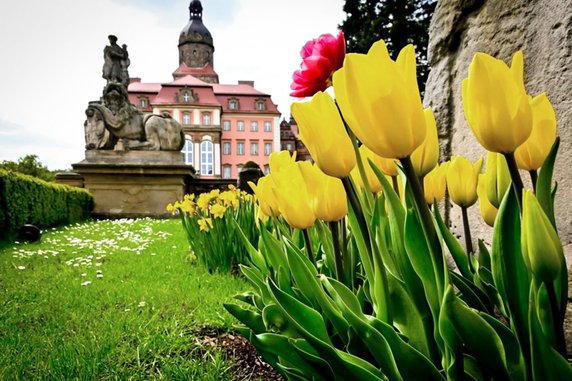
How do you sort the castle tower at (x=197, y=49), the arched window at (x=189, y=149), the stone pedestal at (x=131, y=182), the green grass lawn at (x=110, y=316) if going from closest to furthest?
1. the green grass lawn at (x=110, y=316)
2. the stone pedestal at (x=131, y=182)
3. the arched window at (x=189, y=149)
4. the castle tower at (x=197, y=49)

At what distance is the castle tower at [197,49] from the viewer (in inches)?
2094

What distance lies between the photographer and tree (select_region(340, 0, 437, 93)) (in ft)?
49.2

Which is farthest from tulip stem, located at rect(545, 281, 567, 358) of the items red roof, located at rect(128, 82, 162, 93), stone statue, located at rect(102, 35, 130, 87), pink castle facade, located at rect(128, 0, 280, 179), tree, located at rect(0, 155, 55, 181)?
red roof, located at rect(128, 82, 162, 93)

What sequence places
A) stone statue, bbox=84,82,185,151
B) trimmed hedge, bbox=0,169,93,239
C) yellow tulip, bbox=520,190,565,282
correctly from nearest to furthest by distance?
yellow tulip, bbox=520,190,565,282 → trimmed hedge, bbox=0,169,93,239 → stone statue, bbox=84,82,185,151

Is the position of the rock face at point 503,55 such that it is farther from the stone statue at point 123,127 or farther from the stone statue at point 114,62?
the stone statue at point 114,62

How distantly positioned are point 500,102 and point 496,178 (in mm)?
316

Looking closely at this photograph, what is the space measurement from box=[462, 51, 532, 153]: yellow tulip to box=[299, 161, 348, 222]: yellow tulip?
377mm

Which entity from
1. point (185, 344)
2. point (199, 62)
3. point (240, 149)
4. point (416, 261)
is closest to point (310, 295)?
point (416, 261)

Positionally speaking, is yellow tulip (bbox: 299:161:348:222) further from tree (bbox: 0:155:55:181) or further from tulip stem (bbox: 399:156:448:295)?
tree (bbox: 0:155:55:181)

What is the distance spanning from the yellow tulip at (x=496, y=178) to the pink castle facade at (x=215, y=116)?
39.9 metres

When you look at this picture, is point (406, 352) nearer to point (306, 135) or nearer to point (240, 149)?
point (306, 135)

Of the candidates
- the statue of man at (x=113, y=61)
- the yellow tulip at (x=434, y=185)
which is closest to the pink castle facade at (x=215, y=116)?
the statue of man at (x=113, y=61)

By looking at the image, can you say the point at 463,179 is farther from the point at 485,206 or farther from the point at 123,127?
the point at 123,127

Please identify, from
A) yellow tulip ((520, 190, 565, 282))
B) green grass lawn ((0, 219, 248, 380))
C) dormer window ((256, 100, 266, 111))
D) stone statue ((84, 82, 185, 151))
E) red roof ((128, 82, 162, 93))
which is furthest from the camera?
dormer window ((256, 100, 266, 111))
